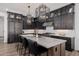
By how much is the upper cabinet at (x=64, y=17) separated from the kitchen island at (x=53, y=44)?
1.00 feet

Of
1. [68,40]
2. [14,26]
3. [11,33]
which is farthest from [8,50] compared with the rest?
[68,40]

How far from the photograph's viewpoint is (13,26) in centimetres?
221

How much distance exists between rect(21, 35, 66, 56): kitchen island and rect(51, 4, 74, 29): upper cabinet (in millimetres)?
304

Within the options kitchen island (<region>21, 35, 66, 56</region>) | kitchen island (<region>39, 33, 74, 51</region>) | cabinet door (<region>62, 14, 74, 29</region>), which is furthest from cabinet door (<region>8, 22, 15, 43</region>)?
cabinet door (<region>62, 14, 74, 29</region>)

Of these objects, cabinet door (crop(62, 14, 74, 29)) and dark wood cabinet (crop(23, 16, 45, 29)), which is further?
dark wood cabinet (crop(23, 16, 45, 29))

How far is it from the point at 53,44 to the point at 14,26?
91 cm

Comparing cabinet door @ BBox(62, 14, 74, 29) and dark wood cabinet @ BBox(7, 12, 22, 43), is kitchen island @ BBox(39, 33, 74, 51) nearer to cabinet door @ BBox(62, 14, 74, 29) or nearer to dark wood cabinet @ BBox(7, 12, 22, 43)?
cabinet door @ BBox(62, 14, 74, 29)

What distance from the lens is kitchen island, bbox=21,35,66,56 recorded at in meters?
2.13

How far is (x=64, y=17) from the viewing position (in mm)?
2172

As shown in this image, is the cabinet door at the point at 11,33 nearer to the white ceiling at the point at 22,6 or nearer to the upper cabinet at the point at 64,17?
the white ceiling at the point at 22,6

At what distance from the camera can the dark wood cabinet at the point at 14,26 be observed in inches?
85.8

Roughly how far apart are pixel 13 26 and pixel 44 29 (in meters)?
0.67

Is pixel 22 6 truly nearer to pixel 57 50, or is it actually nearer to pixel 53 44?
pixel 53 44

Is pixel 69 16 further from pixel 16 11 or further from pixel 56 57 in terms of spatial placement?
pixel 16 11
